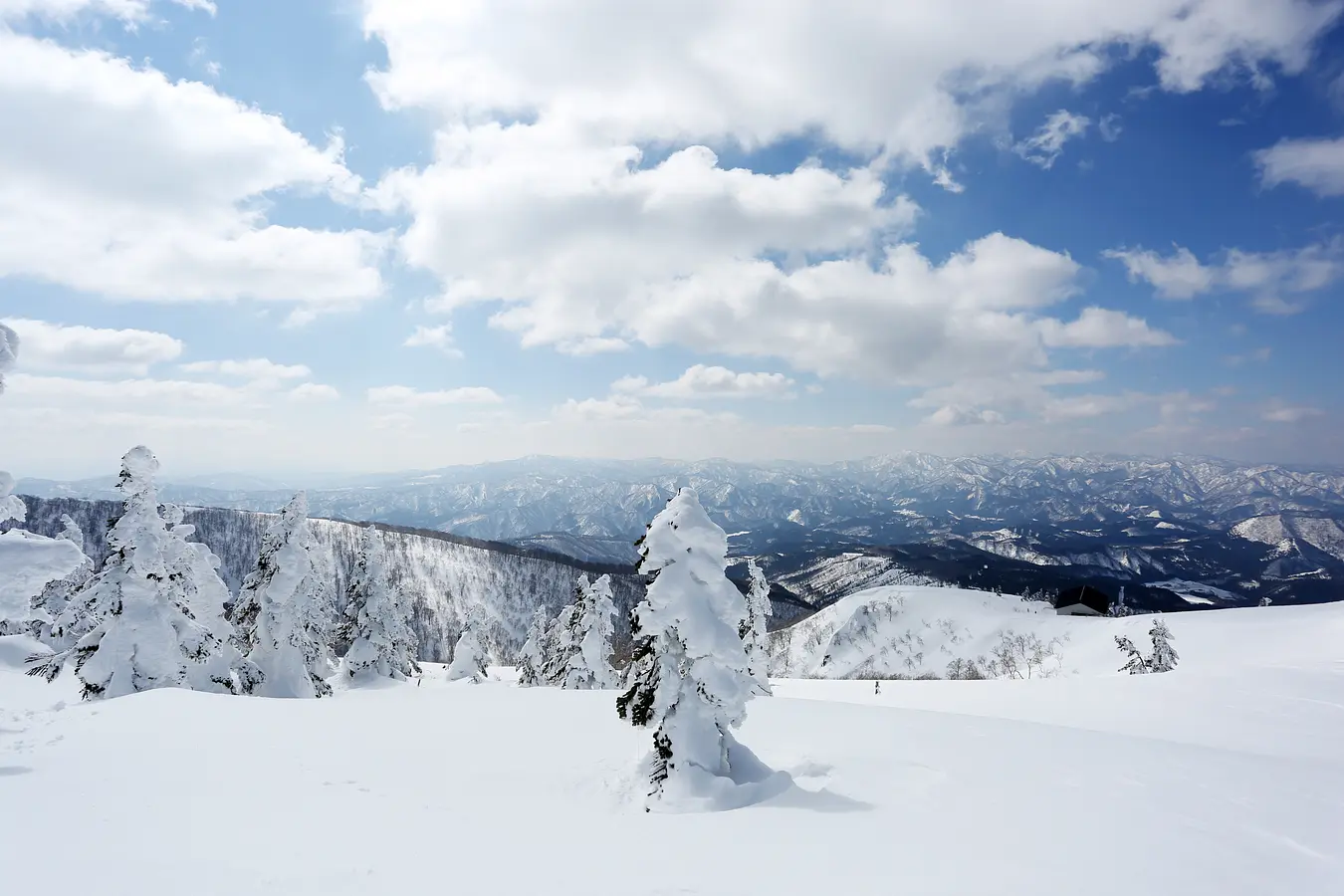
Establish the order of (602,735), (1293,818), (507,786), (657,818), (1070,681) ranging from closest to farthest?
(1293,818), (657,818), (507,786), (602,735), (1070,681)

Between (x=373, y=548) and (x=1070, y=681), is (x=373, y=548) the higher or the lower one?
the higher one

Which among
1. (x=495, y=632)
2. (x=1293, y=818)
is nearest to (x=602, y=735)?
(x=1293, y=818)

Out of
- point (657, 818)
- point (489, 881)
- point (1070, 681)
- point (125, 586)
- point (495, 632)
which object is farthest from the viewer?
point (495, 632)

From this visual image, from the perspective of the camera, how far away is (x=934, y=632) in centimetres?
11488

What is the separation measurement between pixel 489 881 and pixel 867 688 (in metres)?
37.4

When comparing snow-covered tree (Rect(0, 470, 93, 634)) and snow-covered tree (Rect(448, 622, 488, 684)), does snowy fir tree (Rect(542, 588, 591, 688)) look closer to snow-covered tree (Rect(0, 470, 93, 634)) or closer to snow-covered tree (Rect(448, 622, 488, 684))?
snow-covered tree (Rect(448, 622, 488, 684))

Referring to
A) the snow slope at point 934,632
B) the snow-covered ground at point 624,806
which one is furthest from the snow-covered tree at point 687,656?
the snow slope at point 934,632

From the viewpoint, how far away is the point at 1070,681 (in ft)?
91.7

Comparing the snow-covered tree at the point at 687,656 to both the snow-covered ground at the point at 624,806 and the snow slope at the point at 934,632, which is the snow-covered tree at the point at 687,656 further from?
the snow slope at the point at 934,632

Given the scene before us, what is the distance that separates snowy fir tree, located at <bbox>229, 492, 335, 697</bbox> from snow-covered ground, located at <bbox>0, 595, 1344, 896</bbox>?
11182 mm

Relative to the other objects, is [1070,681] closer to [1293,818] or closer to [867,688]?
[867,688]

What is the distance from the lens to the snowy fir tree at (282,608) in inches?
1094

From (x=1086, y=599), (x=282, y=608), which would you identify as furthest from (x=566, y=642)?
(x=1086, y=599)

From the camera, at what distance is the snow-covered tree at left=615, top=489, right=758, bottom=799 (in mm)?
11969
